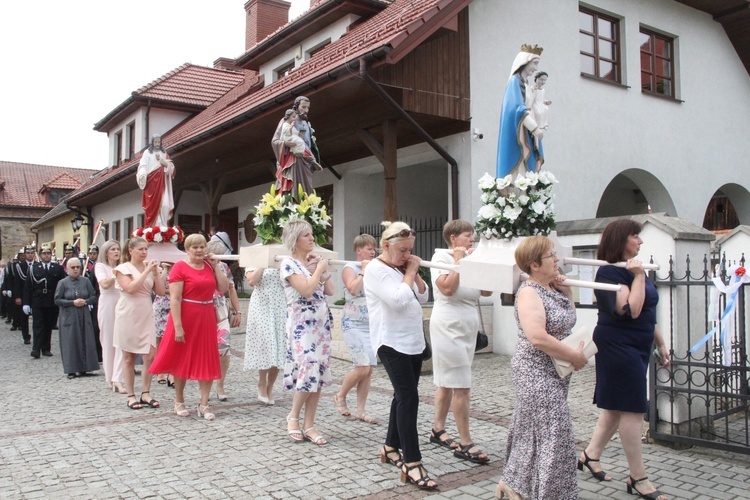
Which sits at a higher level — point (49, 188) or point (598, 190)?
point (49, 188)

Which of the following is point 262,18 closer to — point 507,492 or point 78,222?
point 78,222

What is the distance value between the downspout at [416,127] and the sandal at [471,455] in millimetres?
6404

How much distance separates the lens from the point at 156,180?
1070cm

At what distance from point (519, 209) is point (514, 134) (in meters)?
1.36

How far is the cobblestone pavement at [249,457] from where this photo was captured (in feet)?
14.1

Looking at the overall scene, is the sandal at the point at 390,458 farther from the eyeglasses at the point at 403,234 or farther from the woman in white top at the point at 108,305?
the woman in white top at the point at 108,305

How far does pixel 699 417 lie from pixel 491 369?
3.86 meters

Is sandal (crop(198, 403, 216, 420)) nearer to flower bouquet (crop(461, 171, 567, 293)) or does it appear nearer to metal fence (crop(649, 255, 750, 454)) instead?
flower bouquet (crop(461, 171, 567, 293))

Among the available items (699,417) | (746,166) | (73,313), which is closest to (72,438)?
(73,313)

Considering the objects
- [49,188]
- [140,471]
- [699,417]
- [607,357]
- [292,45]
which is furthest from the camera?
[49,188]

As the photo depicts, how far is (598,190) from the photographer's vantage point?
13438mm

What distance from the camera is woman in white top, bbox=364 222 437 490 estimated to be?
4.33 m

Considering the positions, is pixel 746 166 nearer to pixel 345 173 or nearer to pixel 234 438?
pixel 345 173

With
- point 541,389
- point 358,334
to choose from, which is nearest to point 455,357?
point 541,389
